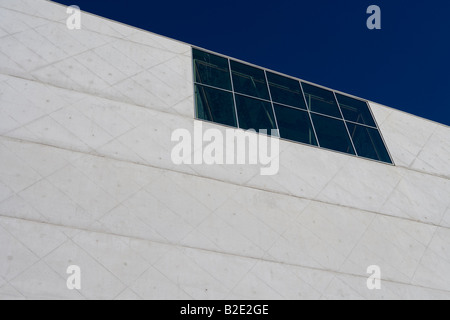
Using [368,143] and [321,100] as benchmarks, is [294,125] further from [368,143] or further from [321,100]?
[368,143]

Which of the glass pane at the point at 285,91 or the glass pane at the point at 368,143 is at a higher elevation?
the glass pane at the point at 285,91

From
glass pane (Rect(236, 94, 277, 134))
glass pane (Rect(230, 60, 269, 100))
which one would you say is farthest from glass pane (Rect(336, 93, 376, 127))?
glass pane (Rect(236, 94, 277, 134))

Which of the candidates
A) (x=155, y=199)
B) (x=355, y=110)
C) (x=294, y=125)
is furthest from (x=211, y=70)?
(x=155, y=199)

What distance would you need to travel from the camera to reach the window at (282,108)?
18266 mm

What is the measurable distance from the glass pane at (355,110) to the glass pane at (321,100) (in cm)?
38

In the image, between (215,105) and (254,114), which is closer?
(215,105)

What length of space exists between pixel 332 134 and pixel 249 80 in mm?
3843

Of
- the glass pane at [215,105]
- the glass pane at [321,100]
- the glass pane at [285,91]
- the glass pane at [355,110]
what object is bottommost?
the glass pane at [355,110]

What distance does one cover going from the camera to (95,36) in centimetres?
1806

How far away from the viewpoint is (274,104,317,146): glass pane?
18547 mm

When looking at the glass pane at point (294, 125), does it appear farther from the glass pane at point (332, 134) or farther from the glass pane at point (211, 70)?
the glass pane at point (211, 70)

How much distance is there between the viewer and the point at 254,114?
730 inches

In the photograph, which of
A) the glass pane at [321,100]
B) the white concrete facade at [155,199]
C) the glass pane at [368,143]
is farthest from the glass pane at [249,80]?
the glass pane at [368,143]

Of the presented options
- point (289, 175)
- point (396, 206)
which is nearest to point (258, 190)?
point (289, 175)
